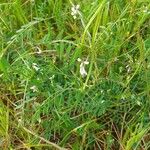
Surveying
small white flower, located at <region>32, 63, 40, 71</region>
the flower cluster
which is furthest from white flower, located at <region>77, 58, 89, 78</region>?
small white flower, located at <region>32, 63, 40, 71</region>

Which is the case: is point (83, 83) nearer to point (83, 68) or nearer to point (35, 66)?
point (83, 68)

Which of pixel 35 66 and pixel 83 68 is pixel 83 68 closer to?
pixel 83 68

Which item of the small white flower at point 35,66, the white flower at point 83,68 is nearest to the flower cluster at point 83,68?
the white flower at point 83,68

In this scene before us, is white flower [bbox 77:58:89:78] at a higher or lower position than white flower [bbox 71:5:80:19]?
lower

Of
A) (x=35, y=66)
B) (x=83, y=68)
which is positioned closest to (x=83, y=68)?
(x=83, y=68)

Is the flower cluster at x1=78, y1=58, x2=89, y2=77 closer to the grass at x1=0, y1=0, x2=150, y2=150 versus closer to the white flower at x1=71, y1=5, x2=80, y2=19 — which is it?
the grass at x1=0, y1=0, x2=150, y2=150

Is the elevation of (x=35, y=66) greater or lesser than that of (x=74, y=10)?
lesser

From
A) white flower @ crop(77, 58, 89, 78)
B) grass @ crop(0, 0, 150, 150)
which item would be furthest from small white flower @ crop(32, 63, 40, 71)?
white flower @ crop(77, 58, 89, 78)

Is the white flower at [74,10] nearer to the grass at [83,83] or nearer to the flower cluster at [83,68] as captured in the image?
the grass at [83,83]

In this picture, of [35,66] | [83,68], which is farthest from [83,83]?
[35,66]
